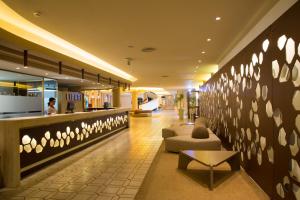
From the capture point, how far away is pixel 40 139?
480cm

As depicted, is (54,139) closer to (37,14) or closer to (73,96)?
(37,14)

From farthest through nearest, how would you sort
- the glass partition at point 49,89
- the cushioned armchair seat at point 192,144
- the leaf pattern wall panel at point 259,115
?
the glass partition at point 49,89
the cushioned armchair seat at point 192,144
the leaf pattern wall panel at point 259,115

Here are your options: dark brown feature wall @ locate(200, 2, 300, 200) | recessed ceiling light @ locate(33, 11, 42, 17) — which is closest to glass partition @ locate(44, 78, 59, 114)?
recessed ceiling light @ locate(33, 11, 42, 17)

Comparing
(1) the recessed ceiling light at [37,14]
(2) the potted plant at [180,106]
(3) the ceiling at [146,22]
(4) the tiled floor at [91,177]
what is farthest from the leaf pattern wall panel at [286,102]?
(2) the potted plant at [180,106]

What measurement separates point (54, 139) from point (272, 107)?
458 centimetres

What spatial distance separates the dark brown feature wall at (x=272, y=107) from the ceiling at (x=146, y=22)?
2.67ft

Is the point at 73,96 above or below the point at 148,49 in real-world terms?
below

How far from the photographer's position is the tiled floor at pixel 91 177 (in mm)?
3621

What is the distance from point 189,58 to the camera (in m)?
8.24

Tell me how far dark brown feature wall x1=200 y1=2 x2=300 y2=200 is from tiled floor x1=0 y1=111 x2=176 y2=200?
2072 mm

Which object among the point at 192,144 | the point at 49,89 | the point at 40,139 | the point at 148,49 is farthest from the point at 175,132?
the point at 49,89

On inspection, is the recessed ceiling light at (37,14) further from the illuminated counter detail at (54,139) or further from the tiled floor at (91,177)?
the tiled floor at (91,177)

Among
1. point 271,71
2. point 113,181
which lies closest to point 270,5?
point 271,71

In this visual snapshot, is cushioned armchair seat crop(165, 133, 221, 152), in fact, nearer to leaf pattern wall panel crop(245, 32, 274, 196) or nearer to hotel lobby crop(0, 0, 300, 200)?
hotel lobby crop(0, 0, 300, 200)
